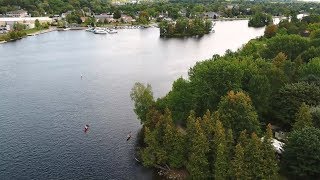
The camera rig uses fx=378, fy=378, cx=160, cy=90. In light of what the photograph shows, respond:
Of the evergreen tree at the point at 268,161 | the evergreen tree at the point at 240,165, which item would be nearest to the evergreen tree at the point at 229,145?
the evergreen tree at the point at 240,165

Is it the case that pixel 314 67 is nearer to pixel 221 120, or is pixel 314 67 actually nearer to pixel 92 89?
pixel 221 120

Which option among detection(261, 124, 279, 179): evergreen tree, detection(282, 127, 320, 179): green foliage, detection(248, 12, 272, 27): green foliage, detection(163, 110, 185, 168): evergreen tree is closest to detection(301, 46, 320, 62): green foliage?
detection(282, 127, 320, 179): green foliage

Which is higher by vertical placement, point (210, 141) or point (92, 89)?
point (210, 141)

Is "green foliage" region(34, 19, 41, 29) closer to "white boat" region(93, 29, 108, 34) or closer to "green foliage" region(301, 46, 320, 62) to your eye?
"white boat" region(93, 29, 108, 34)

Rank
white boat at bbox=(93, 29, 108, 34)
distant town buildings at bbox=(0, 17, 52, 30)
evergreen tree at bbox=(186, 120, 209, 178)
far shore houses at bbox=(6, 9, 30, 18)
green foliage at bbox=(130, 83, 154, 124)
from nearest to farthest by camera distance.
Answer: evergreen tree at bbox=(186, 120, 209, 178) < green foliage at bbox=(130, 83, 154, 124) < white boat at bbox=(93, 29, 108, 34) < distant town buildings at bbox=(0, 17, 52, 30) < far shore houses at bbox=(6, 9, 30, 18)

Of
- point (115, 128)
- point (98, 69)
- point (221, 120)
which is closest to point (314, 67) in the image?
point (221, 120)

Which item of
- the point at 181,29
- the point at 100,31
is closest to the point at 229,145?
the point at 181,29

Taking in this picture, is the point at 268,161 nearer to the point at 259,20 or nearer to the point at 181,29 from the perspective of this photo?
the point at 181,29
